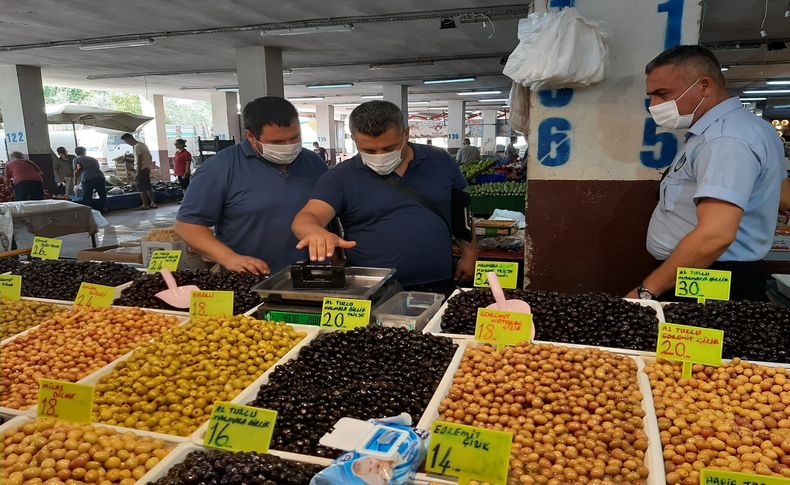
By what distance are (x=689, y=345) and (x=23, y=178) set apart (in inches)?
499

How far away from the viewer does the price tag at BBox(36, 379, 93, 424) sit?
5.03 ft

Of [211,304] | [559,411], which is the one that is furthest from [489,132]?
[559,411]

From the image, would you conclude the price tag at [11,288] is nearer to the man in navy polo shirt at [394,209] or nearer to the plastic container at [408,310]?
the man in navy polo shirt at [394,209]

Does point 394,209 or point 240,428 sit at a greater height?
point 394,209

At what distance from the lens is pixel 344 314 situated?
216cm

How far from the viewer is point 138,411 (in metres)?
1.69

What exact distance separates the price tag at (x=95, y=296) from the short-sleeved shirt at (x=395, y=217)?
43.5 inches

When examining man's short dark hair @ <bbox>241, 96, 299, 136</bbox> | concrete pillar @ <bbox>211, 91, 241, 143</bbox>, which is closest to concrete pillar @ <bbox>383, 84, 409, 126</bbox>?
concrete pillar @ <bbox>211, 91, 241, 143</bbox>

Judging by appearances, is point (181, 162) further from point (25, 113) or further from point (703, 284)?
point (703, 284)

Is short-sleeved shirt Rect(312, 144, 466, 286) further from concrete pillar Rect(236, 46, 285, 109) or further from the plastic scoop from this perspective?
concrete pillar Rect(236, 46, 285, 109)

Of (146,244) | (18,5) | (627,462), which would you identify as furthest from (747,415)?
(18,5)

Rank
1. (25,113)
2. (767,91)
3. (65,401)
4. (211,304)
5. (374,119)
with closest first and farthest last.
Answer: (65,401)
(211,304)
(374,119)
(25,113)
(767,91)

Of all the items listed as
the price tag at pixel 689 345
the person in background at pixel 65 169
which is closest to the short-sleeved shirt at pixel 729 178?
the price tag at pixel 689 345

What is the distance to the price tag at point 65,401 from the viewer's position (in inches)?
60.3
